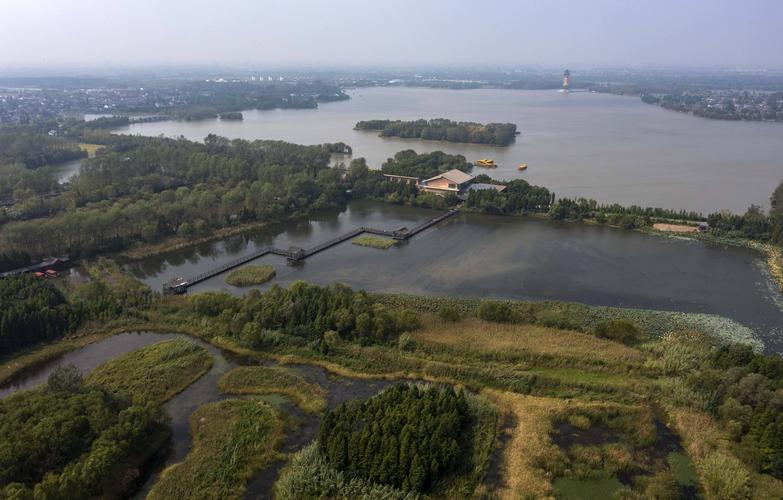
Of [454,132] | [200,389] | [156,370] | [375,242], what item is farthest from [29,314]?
[454,132]

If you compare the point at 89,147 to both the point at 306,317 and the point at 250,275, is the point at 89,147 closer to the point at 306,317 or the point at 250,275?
the point at 250,275

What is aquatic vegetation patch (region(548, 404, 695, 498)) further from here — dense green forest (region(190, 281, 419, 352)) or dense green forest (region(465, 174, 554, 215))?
dense green forest (region(465, 174, 554, 215))

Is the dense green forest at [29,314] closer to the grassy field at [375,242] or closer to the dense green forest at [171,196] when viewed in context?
the dense green forest at [171,196]

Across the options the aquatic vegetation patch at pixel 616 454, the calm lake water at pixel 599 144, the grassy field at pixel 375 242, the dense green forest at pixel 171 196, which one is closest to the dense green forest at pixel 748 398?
the aquatic vegetation patch at pixel 616 454

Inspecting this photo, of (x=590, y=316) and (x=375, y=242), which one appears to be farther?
(x=375, y=242)

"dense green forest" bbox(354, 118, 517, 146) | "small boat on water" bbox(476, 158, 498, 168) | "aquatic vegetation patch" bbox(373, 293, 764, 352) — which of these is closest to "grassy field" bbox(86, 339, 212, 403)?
"aquatic vegetation patch" bbox(373, 293, 764, 352)

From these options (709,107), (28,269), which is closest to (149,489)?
(28,269)
